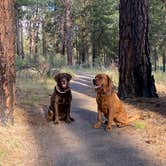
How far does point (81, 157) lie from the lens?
17.9 ft

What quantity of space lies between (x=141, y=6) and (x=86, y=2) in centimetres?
3637

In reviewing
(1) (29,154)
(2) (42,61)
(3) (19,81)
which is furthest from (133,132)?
(2) (42,61)

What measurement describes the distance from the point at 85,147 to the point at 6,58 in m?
2.20

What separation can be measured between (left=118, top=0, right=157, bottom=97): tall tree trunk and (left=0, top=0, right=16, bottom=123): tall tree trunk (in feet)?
12.9

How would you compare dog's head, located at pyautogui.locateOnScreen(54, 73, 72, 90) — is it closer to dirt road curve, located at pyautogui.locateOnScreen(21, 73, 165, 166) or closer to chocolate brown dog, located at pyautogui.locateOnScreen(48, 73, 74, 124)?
chocolate brown dog, located at pyautogui.locateOnScreen(48, 73, 74, 124)

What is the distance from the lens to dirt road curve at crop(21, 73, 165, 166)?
5.25 m

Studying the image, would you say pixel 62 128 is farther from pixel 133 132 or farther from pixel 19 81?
pixel 19 81

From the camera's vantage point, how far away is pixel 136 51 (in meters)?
10.0

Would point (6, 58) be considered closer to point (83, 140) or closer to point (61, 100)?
point (61, 100)

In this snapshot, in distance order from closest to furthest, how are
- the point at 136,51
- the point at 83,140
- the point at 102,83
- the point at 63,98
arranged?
the point at 83,140 < the point at 102,83 < the point at 63,98 < the point at 136,51

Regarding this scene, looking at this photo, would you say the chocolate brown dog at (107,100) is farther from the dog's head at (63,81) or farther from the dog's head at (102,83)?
the dog's head at (63,81)

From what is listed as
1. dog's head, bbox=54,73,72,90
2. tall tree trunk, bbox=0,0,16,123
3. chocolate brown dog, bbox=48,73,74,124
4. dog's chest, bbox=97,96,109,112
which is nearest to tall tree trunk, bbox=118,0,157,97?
chocolate brown dog, bbox=48,73,74,124

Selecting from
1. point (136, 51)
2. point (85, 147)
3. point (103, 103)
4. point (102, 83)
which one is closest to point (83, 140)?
point (85, 147)

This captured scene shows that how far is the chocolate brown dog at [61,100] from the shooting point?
7344 mm
